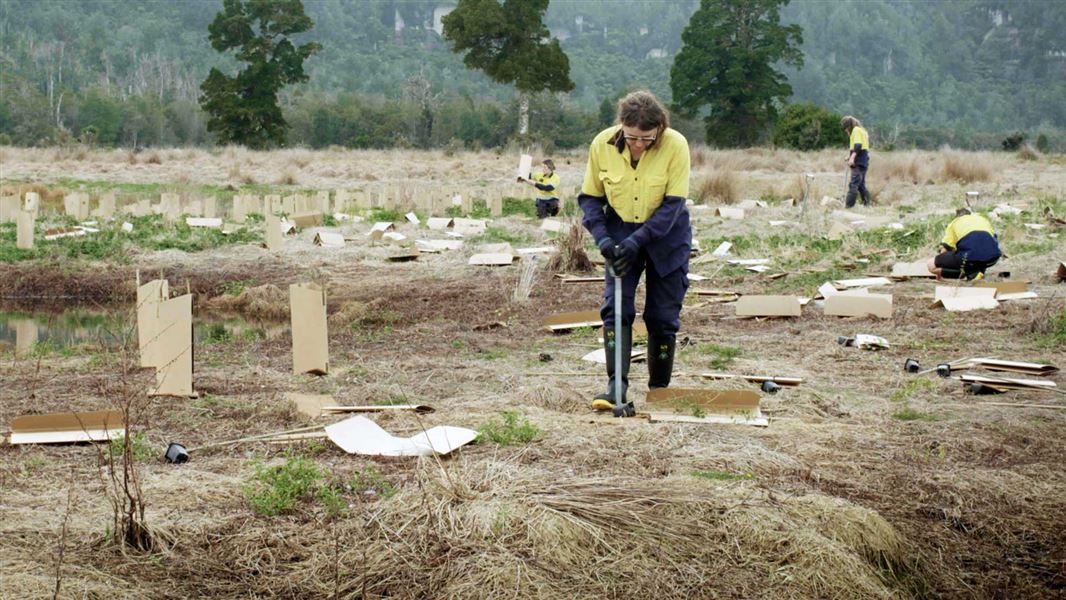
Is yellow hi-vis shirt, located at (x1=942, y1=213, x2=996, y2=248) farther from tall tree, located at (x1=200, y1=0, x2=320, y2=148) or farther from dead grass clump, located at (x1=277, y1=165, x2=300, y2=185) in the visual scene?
tall tree, located at (x1=200, y1=0, x2=320, y2=148)

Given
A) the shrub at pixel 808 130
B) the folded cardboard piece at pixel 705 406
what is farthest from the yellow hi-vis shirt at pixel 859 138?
the shrub at pixel 808 130

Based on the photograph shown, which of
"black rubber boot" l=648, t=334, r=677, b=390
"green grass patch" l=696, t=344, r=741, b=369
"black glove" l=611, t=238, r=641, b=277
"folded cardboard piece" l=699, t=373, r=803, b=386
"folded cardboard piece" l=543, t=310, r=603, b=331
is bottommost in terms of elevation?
"folded cardboard piece" l=543, t=310, r=603, b=331

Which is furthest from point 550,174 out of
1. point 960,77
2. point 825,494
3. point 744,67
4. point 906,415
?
point 960,77

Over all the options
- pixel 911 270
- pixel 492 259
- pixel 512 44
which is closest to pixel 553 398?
pixel 911 270

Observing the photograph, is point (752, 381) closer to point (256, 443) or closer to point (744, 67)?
point (256, 443)

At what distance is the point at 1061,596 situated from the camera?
4.38 meters

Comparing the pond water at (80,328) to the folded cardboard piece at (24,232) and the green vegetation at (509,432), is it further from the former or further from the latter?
the green vegetation at (509,432)

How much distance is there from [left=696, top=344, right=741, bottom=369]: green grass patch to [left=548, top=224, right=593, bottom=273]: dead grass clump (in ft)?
15.3

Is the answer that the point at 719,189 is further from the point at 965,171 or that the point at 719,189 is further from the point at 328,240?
the point at 328,240

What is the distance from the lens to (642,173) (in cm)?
594

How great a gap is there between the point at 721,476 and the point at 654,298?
4.66 feet

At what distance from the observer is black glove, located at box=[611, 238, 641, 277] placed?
585cm

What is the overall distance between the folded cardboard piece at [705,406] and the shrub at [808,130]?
114 feet

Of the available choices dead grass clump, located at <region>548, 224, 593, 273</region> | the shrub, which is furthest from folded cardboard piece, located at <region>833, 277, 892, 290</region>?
the shrub
